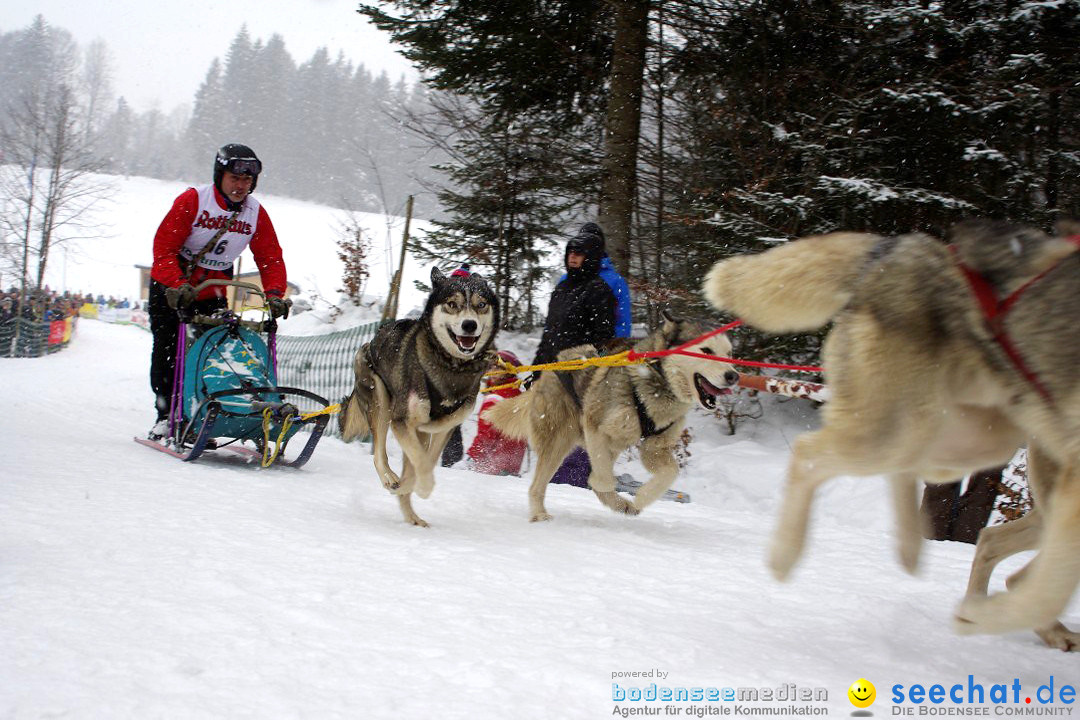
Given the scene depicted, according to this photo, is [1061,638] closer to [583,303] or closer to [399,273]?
[583,303]

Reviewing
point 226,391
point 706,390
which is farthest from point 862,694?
point 226,391

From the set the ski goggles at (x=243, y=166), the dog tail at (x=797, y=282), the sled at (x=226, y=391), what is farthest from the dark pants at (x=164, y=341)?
the dog tail at (x=797, y=282)

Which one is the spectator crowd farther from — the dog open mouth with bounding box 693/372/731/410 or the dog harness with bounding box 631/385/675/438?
the dog open mouth with bounding box 693/372/731/410

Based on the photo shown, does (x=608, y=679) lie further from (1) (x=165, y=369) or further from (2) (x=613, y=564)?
(1) (x=165, y=369)

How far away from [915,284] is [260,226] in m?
4.83

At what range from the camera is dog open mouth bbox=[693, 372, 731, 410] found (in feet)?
13.5

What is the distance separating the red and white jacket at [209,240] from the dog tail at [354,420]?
3.59 feet

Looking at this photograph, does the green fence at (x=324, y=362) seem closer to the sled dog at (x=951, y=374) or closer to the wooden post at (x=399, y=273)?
the wooden post at (x=399, y=273)

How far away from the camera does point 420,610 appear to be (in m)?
2.42

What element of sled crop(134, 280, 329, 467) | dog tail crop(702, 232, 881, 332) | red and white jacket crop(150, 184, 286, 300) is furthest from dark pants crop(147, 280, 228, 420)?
dog tail crop(702, 232, 881, 332)

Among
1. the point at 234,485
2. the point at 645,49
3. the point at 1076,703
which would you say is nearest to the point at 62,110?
the point at 645,49

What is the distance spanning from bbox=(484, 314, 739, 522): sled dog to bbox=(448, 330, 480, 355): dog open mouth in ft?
2.36

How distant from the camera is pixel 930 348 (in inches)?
81.5

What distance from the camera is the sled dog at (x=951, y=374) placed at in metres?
1.85
